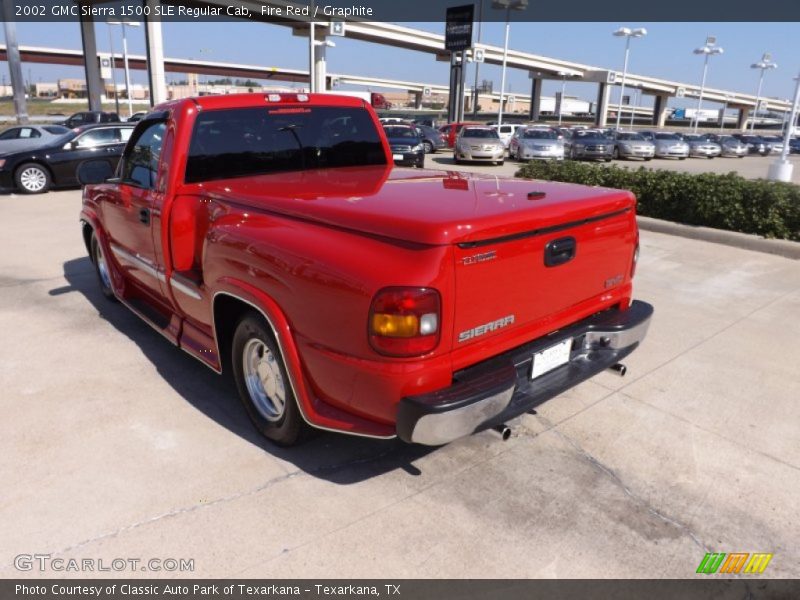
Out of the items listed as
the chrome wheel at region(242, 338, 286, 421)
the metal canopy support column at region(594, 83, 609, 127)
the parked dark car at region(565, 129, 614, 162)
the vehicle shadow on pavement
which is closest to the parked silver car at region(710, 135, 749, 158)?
the parked dark car at region(565, 129, 614, 162)

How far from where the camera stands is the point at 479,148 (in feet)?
75.1

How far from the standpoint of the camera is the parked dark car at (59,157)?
44.9ft

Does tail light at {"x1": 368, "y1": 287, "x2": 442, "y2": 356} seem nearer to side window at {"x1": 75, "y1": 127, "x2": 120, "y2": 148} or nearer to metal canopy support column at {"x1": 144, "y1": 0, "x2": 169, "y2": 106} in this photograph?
side window at {"x1": 75, "y1": 127, "x2": 120, "y2": 148}

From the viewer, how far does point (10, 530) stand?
112 inches

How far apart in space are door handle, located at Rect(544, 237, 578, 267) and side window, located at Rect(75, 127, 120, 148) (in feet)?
45.8

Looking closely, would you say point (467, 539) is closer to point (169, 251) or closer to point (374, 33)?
point (169, 251)

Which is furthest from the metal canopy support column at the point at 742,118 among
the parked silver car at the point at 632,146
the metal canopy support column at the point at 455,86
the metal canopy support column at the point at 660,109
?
the parked silver car at the point at 632,146

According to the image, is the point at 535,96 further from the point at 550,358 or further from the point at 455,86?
the point at 550,358

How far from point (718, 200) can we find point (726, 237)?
70 centimetres

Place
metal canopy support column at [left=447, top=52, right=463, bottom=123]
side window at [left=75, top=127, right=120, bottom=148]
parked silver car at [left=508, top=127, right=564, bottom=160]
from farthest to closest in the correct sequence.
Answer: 1. metal canopy support column at [left=447, top=52, right=463, bottom=123]
2. parked silver car at [left=508, top=127, right=564, bottom=160]
3. side window at [left=75, top=127, right=120, bottom=148]

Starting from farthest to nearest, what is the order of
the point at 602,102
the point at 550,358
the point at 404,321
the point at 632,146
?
1. the point at 602,102
2. the point at 632,146
3. the point at 550,358
4. the point at 404,321

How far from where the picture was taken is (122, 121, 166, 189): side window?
423 centimetres

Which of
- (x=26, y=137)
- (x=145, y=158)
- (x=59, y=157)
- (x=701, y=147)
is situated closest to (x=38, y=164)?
(x=59, y=157)

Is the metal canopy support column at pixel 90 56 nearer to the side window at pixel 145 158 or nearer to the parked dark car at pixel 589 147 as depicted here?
the parked dark car at pixel 589 147
